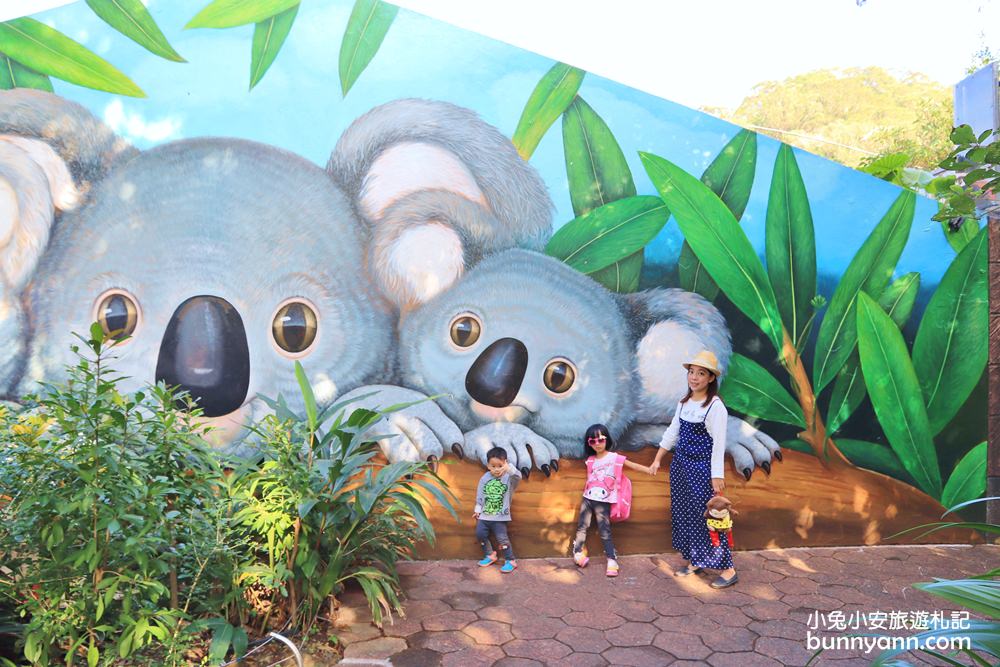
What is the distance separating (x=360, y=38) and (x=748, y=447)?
3.18m

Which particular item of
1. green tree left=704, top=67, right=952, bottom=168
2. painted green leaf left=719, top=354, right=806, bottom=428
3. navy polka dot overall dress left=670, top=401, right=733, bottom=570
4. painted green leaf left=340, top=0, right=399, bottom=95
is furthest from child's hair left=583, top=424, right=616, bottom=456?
green tree left=704, top=67, right=952, bottom=168

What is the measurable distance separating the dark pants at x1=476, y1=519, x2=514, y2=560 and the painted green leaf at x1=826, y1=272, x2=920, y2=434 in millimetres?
2032

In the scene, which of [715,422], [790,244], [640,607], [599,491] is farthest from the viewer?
[790,244]

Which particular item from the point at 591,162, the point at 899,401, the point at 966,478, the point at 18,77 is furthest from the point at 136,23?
the point at 966,478

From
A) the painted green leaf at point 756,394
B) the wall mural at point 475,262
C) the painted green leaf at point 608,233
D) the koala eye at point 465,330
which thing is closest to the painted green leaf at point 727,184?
the wall mural at point 475,262

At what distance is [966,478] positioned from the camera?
4281 millimetres

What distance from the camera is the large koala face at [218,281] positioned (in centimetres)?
376

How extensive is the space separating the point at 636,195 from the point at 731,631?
2331mm

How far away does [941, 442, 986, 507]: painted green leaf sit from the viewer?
4.27m

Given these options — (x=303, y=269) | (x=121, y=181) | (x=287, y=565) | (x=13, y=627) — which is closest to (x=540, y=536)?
(x=287, y=565)

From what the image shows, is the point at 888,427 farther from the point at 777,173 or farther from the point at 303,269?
the point at 303,269

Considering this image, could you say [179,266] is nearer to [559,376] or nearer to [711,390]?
[559,376]

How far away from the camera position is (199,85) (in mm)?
3844

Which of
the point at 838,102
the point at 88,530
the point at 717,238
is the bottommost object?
the point at 88,530
